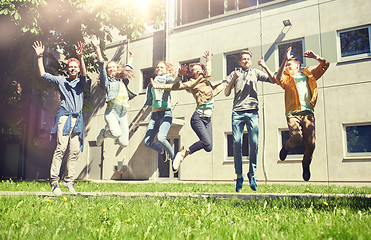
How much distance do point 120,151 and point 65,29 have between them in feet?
29.2

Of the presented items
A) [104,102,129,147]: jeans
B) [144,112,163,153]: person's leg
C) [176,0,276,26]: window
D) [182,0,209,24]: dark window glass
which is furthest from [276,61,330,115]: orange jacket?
[182,0,209,24]: dark window glass

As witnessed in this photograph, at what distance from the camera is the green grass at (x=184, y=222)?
2576 mm

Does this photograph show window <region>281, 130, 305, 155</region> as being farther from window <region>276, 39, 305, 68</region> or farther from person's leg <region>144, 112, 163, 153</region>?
person's leg <region>144, 112, 163, 153</region>

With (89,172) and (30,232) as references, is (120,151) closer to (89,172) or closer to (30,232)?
(89,172)

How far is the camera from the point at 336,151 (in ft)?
47.1

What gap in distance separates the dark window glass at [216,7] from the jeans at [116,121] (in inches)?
478

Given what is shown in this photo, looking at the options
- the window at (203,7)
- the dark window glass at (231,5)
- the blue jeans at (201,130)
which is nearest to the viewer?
the blue jeans at (201,130)

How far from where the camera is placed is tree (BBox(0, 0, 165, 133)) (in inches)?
474

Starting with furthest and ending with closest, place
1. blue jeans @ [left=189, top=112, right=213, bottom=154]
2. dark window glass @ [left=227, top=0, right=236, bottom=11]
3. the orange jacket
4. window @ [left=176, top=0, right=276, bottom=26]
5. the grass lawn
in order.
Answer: dark window glass @ [left=227, top=0, right=236, bottom=11] < window @ [left=176, top=0, right=276, bottom=26] < blue jeans @ [left=189, top=112, right=213, bottom=154] < the orange jacket < the grass lawn

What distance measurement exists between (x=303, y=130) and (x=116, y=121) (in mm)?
3884

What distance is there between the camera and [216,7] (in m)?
18.3

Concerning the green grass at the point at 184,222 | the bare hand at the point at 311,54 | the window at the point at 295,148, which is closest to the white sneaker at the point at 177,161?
the green grass at the point at 184,222

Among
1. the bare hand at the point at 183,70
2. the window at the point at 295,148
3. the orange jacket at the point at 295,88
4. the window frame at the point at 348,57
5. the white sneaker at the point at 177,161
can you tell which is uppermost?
the window frame at the point at 348,57

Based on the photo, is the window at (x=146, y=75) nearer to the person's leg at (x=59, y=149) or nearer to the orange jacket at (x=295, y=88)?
the person's leg at (x=59, y=149)
